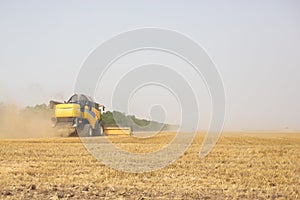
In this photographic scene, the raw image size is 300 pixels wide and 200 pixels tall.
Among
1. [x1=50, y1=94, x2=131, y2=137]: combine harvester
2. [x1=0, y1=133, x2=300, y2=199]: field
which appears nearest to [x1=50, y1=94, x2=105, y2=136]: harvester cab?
[x1=50, y1=94, x2=131, y2=137]: combine harvester

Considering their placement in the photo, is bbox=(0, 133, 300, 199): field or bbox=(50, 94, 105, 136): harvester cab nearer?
bbox=(0, 133, 300, 199): field

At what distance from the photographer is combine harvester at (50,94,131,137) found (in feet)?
68.0

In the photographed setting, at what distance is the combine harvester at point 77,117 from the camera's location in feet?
68.0

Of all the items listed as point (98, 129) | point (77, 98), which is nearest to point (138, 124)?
point (98, 129)

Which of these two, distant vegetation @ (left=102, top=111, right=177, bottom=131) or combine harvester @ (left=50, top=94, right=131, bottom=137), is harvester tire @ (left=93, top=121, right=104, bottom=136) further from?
distant vegetation @ (left=102, top=111, right=177, bottom=131)

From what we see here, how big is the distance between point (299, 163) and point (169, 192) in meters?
5.33

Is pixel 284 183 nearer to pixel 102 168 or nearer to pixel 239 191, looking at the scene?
pixel 239 191

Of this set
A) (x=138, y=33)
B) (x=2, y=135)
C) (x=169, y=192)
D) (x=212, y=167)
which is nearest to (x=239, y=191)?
(x=169, y=192)

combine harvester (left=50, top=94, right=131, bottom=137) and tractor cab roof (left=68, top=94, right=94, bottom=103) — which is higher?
tractor cab roof (left=68, top=94, right=94, bottom=103)

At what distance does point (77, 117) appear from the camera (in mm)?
20938

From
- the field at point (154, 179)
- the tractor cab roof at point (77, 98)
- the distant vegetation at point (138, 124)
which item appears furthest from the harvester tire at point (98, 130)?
the field at point (154, 179)

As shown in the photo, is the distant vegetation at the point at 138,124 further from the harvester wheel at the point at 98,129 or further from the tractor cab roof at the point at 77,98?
the tractor cab roof at the point at 77,98

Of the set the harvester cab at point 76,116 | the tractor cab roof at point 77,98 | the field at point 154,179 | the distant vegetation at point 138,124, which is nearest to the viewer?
the field at point 154,179

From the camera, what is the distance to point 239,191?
266 inches
